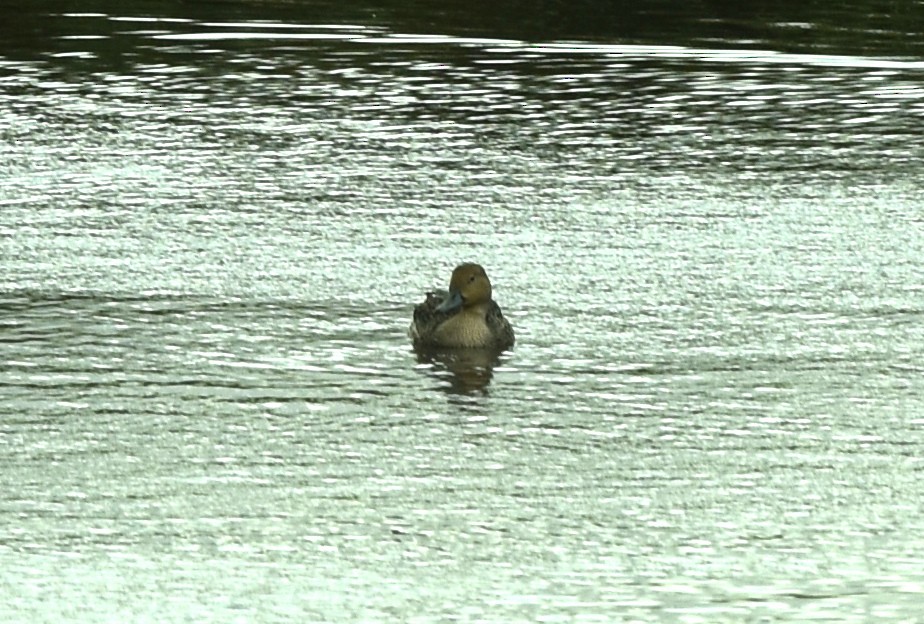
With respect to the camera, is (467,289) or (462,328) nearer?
(462,328)

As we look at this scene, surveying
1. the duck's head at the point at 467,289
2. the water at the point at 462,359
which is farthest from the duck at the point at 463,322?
the water at the point at 462,359

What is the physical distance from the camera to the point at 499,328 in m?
12.9

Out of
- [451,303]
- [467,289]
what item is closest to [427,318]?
[451,303]

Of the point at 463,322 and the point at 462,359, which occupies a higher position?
the point at 463,322

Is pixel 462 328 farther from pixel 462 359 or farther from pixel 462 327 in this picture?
pixel 462 359

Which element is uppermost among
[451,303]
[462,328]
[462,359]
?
[451,303]

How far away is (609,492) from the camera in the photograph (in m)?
10.2

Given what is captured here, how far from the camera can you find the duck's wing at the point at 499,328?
42.5ft

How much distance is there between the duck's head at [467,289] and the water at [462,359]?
0.97ft

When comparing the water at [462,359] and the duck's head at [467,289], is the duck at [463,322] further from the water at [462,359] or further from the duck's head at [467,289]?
the water at [462,359]

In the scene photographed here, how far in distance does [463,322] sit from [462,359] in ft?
0.78

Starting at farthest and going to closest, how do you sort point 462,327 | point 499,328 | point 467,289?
point 467,289 < point 462,327 < point 499,328

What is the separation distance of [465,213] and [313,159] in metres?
2.44

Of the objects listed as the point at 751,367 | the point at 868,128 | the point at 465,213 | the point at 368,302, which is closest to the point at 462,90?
the point at 868,128
